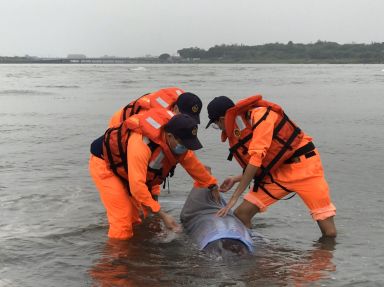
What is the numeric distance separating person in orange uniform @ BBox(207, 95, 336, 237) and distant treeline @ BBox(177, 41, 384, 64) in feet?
389

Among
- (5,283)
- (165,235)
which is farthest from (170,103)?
(5,283)

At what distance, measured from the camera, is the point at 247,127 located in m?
5.70

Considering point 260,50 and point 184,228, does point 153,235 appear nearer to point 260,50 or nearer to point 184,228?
point 184,228

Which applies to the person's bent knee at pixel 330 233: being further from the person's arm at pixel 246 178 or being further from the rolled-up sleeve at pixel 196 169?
the rolled-up sleeve at pixel 196 169

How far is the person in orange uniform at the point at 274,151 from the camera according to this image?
5.59 meters

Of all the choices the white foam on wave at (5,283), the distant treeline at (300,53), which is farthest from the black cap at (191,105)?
the distant treeline at (300,53)

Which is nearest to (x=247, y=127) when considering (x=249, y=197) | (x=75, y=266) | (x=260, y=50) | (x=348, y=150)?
(x=249, y=197)

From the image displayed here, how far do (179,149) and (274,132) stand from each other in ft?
3.75

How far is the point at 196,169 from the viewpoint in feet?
19.2

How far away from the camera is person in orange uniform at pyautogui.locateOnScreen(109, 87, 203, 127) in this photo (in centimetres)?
605

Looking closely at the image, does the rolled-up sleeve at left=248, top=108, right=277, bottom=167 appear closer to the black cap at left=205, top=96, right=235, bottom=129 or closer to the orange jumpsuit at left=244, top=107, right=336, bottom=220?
the orange jumpsuit at left=244, top=107, right=336, bottom=220

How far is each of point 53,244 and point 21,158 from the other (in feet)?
17.6

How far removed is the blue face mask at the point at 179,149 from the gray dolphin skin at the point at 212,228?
958 mm

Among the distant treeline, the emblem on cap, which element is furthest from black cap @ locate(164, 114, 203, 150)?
the distant treeline
